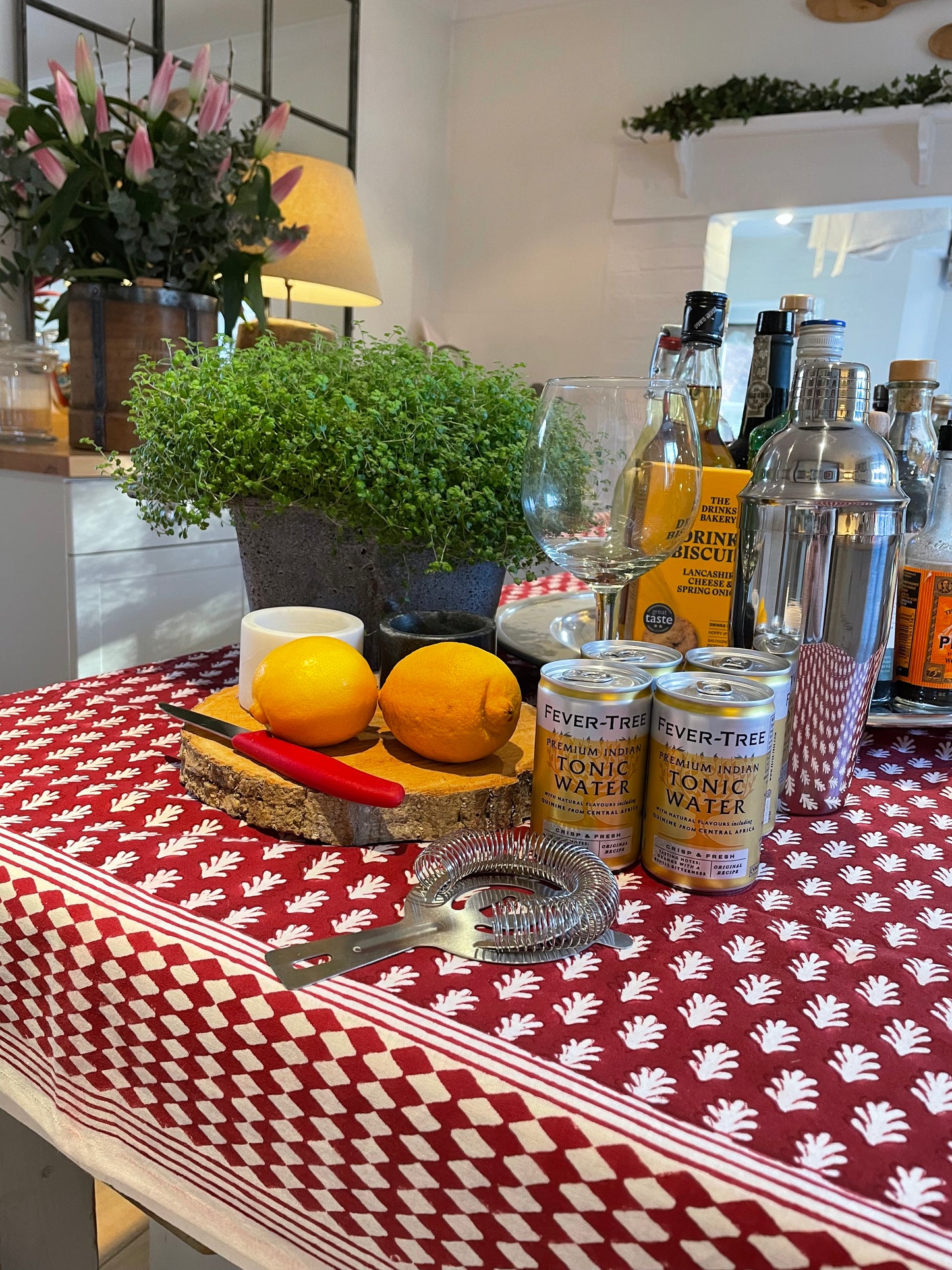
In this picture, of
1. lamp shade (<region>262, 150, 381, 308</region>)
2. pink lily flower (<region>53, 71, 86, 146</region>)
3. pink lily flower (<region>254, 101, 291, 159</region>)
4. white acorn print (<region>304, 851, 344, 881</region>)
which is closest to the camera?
white acorn print (<region>304, 851, 344, 881</region>)

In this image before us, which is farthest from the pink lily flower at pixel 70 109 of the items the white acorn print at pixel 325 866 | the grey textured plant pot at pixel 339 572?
the white acorn print at pixel 325 866

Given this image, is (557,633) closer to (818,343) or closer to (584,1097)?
(818,343)

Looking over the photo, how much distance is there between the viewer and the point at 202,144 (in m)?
1.30

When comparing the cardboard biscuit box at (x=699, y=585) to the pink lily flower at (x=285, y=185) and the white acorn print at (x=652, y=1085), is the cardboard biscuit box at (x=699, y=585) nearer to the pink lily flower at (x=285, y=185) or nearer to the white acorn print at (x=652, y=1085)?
the white acorn print at (x=652, y=1085)

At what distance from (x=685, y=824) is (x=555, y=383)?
0.98 ft

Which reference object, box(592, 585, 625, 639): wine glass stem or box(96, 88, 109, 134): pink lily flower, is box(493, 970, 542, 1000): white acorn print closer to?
box(592, 585, 625, 639): wine glass stem

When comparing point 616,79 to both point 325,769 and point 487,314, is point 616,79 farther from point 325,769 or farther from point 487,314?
point 325,769

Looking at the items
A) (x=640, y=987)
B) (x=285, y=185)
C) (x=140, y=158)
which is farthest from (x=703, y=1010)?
(x=285, y=185)

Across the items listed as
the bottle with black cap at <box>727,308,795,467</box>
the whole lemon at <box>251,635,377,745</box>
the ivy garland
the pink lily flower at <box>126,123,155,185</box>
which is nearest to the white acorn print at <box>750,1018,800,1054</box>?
the whole lemon at <box>251,635,377,745</box>

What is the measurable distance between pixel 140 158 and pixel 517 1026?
4.12 ft

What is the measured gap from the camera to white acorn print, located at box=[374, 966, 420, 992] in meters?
0.40

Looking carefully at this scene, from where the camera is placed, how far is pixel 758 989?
0.41 meters

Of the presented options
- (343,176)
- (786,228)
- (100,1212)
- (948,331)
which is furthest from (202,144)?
(948,331)

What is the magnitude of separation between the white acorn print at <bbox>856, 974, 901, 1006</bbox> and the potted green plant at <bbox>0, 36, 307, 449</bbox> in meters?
1.28
